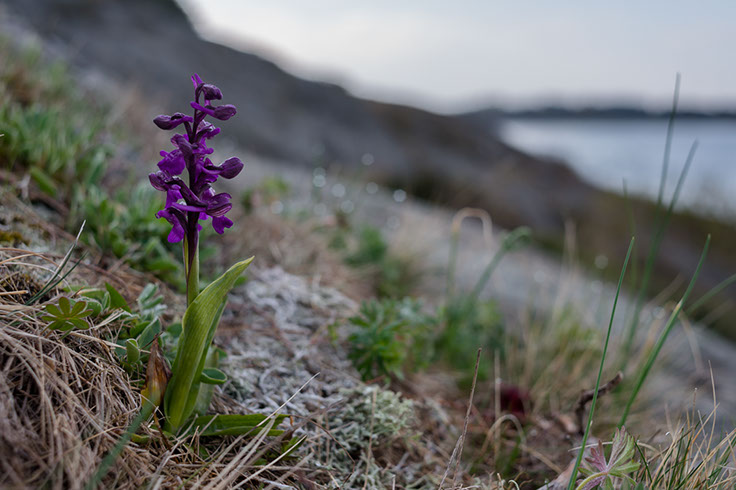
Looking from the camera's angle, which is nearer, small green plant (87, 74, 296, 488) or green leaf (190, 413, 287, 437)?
small green plant (87, 74, 296, 488)

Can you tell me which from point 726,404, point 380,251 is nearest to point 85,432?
point 380,251

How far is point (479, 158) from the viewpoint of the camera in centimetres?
1392

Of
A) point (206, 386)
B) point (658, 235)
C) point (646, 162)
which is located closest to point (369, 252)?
point (658, 235)

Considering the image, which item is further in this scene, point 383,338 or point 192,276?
point 383,338

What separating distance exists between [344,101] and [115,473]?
12972mm

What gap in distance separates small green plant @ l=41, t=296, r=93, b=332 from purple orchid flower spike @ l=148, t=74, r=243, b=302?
0.33 m

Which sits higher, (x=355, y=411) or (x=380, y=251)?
(x=380, y=251)

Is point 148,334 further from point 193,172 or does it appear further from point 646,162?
point 646,162

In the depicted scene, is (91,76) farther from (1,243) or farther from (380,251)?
(1,243)

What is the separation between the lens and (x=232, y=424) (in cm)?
153

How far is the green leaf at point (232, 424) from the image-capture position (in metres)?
1.51

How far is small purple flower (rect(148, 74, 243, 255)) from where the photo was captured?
4.23 ft

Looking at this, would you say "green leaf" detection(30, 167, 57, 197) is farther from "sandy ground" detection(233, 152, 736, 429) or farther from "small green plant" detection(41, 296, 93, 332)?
"sandy ground" detection(233, 152, 736, 429)

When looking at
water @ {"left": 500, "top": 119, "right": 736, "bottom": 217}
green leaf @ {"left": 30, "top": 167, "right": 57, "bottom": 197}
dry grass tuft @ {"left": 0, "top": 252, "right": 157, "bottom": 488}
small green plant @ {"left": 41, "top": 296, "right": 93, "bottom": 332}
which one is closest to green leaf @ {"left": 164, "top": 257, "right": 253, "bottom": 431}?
dry grass tuft @ {"left": 0, "top": 252, "right": 157, "bottom": 488}
